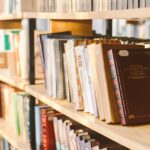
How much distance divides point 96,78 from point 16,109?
3.75 ft

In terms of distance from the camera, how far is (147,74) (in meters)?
1.15

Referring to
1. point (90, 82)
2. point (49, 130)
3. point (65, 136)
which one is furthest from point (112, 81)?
point (49, 130)

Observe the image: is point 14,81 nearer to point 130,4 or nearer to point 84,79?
point 84,79

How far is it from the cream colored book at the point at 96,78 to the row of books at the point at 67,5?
0.50 ft

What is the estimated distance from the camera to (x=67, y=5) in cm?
158

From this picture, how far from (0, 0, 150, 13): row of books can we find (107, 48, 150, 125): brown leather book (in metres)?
0.15

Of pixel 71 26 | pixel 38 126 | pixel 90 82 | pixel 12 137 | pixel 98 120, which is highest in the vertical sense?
pixel 71 26

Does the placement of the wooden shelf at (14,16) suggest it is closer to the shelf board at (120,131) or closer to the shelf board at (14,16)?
the shelf board at (14,16)

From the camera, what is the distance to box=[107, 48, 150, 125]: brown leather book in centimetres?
112

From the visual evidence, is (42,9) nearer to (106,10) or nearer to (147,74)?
(106,10)

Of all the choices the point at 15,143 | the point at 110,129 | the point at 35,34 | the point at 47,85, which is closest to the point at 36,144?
the point at 15,143

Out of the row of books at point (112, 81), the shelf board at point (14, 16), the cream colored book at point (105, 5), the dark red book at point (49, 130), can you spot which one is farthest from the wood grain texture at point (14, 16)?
the cream colored book at point (105, 5)

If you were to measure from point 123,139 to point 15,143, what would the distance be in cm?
119

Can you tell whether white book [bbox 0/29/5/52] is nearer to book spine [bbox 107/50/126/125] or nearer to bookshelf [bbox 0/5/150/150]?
bookshelf [bbox 0/5/150/150]
